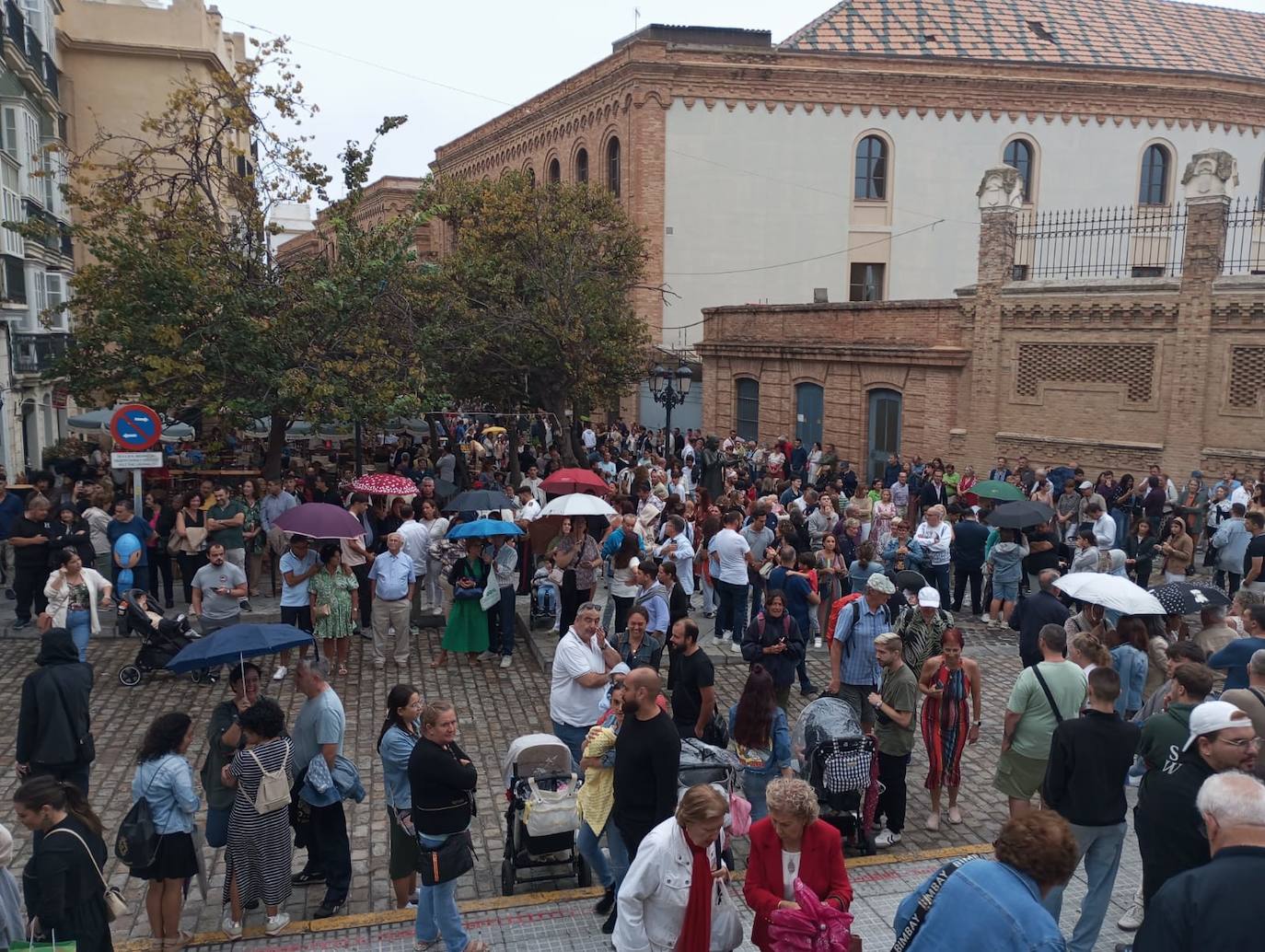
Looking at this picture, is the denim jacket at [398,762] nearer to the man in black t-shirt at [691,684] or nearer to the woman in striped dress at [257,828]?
the woman in striped dress at [257,828]

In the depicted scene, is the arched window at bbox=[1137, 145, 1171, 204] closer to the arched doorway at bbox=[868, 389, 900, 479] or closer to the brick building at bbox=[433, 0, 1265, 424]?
the brick building at bbox=[433, 0, 1265, 424]

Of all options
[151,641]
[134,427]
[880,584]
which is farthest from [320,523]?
[880,584]

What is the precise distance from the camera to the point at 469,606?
11.5m

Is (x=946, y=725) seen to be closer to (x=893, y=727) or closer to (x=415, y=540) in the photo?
(x=893, y=727)

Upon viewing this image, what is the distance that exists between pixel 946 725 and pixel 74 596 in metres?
7.79

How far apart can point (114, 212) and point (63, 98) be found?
1945cm

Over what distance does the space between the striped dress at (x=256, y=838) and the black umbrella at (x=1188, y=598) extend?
7337 mm

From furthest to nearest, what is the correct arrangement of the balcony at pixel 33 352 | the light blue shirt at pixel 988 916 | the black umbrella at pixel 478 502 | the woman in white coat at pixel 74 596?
the balcony at pixel 33 352, the black umbrella at pixel 478 502, the woman in white coat at pixel 74 596, the light blue shirt at pixel 988 916

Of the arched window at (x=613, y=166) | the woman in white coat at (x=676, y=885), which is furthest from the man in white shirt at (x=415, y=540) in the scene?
the arched window at (x=613, y=166)

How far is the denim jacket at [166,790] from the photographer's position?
573 centimetres

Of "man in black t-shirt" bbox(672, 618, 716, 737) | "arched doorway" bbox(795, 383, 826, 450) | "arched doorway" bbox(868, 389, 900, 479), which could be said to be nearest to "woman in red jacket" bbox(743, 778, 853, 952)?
"man in black t-shirt" bbox(672, 618, 716, 737)

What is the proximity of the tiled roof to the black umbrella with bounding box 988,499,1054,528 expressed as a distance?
1045 inches

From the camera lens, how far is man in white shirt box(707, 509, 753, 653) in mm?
12023

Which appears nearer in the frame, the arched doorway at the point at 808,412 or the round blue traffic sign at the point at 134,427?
the round blue traffic sign at the point at 134,427
